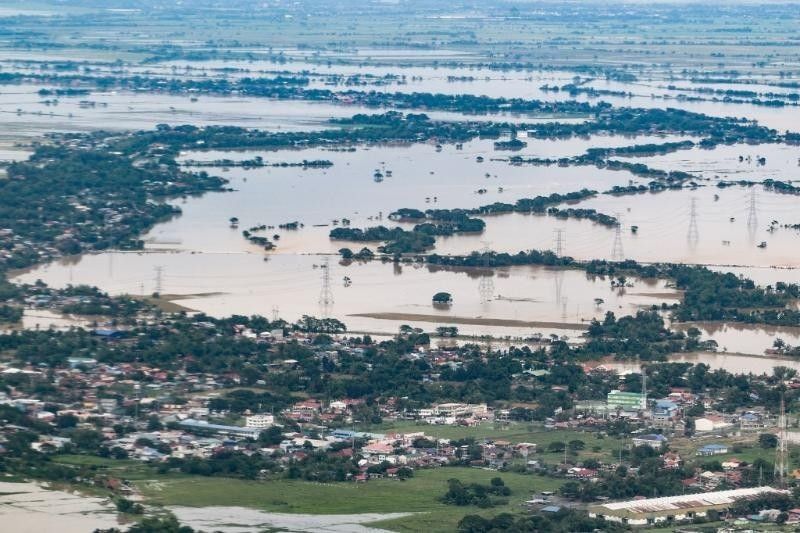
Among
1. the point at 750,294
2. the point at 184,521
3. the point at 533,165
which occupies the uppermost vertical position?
the point at 533,165

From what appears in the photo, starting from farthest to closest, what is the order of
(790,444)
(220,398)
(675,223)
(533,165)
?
(533,165) → (675,223) → (220,398) → (790,444)

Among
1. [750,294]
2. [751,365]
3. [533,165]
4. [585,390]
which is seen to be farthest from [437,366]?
[533,165]

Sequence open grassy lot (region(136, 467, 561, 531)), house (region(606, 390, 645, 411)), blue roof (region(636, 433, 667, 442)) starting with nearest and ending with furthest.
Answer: open grassy lot (region(136, 467, 561, 531)), blue roof (region(636, 433, 667, 442)), house (region(606, 390, 645, 411))

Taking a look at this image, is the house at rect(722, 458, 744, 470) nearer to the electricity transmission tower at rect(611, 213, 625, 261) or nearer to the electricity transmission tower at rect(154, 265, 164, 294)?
the electricity transmission tower at rect(154, 265, 164, 294)

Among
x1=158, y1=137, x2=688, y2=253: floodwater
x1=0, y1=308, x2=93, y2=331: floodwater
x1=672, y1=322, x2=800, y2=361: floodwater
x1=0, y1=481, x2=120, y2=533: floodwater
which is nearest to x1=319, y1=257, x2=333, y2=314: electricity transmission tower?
x1=158, y1=137, x2=688, y2=253: floodwater

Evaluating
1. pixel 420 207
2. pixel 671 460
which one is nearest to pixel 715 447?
pixel 671 460

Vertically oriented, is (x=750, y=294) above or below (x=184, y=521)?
above

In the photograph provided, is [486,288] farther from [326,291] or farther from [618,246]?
[618,246]

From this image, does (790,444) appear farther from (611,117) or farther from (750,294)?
(611,117)
